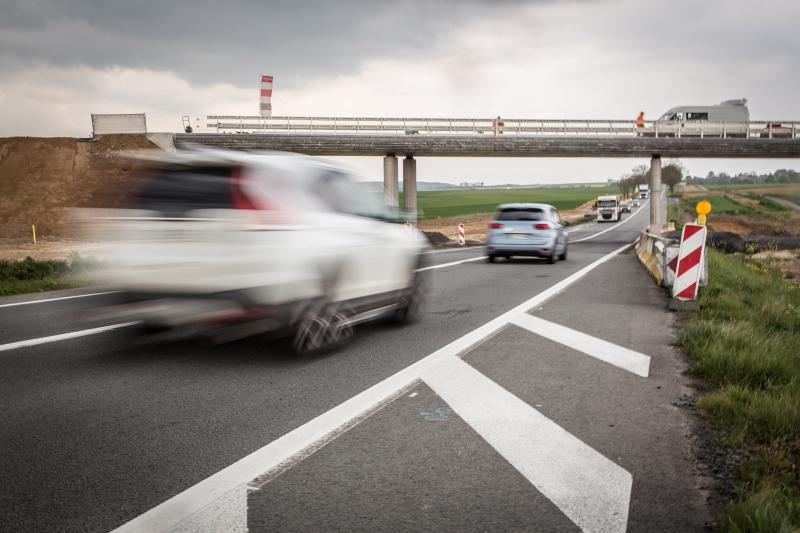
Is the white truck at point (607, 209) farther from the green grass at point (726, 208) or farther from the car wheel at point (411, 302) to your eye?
the car wheel at point (411, 302)

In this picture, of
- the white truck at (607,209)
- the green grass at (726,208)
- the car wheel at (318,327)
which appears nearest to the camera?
the car wheel at (318,327)

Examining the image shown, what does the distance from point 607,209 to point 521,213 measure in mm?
52944

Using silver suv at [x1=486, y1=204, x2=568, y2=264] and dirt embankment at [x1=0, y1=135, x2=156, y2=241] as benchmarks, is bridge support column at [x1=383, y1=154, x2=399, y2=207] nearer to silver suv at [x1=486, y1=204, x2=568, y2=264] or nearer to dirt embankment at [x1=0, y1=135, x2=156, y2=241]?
dirt embankment at [x1=0, y1=135, x2=156, y2=241]

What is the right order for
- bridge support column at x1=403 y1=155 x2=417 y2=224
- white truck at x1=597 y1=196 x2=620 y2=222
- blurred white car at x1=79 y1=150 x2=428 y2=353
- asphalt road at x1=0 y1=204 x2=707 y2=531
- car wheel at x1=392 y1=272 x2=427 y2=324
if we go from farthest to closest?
white truck at x1=597 y1=196 x2=620 y2=222
bridge support column at x1=403 y1=155 x2=417 y2=224
car wheel at x1=392 y1=272 x2=427 y2=324
blurred white car at x1=79 y1=150 x2=428 y2=353
asphalt road at x1=0 y1=204 x2=707 y2=531

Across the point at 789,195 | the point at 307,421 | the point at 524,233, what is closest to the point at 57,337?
the point at 307,421

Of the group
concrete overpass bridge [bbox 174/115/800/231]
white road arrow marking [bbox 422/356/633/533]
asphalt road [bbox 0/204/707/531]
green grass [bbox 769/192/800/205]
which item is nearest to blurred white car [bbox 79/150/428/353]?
asphalt road [bbox 0/204/707/531]

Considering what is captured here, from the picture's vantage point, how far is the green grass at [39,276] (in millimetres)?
12727

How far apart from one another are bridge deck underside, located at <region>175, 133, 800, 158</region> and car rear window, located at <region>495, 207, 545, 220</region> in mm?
19233

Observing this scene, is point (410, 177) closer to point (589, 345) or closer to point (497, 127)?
point (497, 127)

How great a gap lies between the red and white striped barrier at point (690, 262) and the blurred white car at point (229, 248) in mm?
5359

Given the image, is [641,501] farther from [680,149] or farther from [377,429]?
[680,149]

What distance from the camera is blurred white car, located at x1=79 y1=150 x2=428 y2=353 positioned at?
565 centimetres

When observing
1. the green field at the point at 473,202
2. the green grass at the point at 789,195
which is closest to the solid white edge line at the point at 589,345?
the green field at the point at 473,202

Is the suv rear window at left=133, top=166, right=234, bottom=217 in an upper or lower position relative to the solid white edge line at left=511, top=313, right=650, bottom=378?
upper
